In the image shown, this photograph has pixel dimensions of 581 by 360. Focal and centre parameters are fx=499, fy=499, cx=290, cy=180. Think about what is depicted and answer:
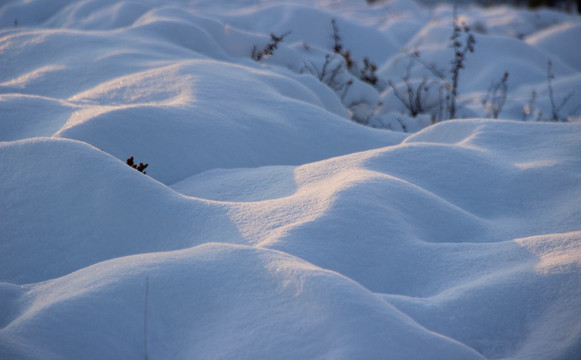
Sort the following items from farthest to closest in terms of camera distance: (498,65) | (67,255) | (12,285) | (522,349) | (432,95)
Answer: (498,65) → (432,95) → (67,255) → (12,285) → (522,349)

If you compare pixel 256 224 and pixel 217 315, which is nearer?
pixel 217 315

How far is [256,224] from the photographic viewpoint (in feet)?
5.95

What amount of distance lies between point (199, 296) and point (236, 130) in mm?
1472

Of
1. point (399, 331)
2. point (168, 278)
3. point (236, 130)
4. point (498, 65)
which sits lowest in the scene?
point (399, 331)

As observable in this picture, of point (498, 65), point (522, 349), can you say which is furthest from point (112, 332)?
point (498, 65)

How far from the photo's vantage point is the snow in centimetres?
130

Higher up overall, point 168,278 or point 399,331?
point 168,278

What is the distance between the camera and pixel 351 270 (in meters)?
1.66

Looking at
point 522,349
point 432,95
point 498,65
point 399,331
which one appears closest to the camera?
point 399,331

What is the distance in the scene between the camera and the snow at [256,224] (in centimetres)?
130

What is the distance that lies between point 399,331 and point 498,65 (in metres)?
5.97

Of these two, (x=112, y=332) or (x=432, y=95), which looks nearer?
(x=112, y=332)

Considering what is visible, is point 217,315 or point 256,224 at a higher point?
point 256,224

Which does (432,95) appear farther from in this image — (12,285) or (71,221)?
(12,285)
